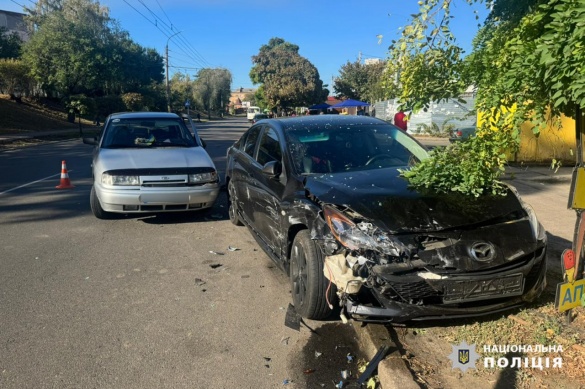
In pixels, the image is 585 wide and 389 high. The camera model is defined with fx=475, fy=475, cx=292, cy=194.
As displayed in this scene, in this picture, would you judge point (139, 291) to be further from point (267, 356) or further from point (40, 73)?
point (40, 73)

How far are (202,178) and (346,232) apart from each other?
13.3 feet

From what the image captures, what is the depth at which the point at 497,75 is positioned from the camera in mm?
3652

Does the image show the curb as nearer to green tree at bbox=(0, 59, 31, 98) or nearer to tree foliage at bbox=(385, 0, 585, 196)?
tree foliage at bbox=(385, 0, 585, 196)

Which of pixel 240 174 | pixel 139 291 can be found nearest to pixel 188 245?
pixel 240 174

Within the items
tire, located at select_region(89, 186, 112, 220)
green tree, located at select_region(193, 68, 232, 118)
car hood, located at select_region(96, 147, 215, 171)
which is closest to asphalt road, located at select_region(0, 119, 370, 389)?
tire, located at select_region(89, 186, 112, 220)

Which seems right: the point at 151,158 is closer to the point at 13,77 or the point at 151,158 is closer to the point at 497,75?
the point at 497,75

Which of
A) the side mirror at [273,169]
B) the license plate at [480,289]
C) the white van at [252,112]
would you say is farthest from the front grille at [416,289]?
the white van at [252,112]

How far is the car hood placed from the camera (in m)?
7.01

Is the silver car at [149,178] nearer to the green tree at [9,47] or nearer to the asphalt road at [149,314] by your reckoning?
the asphalt road at [149,314]

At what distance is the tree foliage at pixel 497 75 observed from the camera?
2.87 m

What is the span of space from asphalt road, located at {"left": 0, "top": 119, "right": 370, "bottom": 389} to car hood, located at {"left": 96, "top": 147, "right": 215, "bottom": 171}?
0.98 meters

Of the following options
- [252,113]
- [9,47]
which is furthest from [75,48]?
[252,113]

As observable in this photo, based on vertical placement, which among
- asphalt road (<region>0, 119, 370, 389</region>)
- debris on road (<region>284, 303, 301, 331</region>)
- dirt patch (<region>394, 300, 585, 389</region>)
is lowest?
asphalt road (<region>0, 119, 370, 389</region>)

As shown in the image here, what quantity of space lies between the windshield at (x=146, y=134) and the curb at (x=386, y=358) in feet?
17.7
